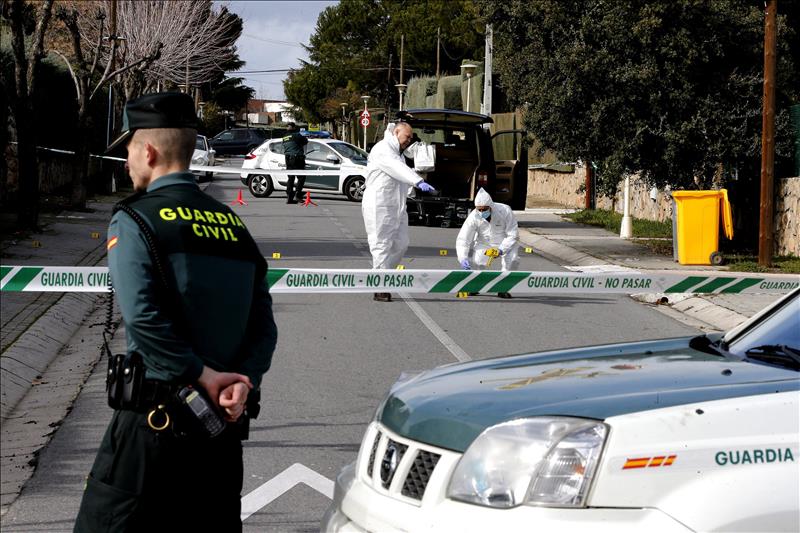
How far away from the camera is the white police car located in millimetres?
3232

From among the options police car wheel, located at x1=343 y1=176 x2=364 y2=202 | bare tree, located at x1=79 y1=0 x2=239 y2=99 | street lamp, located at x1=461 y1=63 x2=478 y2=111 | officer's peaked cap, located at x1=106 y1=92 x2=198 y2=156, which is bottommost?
police car wheel, located at x1=343 y1=176 x2=364 y2=202

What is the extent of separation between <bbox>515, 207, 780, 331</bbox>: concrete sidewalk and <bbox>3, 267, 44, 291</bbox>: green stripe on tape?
24.3ft

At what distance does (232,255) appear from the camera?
360 centimetres

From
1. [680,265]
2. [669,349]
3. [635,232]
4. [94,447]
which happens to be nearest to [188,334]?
[669,349]

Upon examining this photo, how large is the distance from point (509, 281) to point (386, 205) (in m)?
4.52

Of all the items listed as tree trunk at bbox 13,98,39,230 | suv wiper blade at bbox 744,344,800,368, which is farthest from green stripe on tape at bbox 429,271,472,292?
tree trunk at bbox 13,98,39,230

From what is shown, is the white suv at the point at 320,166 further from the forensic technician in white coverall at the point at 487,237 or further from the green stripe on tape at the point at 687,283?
the green stripe on tape at the point at 687,283

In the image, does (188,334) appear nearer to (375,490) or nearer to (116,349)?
(375,490)

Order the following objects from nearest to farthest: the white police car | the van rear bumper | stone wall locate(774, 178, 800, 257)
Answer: the white police car < stone wall locate(774, 178, 800, 257) < the van rear bumper

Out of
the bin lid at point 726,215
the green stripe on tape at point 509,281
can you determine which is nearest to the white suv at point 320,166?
the bin lid at point 726,215

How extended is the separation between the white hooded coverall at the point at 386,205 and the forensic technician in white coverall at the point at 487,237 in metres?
1.15

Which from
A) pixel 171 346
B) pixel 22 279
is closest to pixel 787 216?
pixel 22 279

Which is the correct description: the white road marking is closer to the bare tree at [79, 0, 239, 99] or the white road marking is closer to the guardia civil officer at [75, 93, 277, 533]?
the guardia civil officer at [75, 93, 277, 533]

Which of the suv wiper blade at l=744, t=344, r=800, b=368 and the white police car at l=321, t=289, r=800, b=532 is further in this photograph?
the suv wiper blade at l=744, t=344, r=800, b=368
